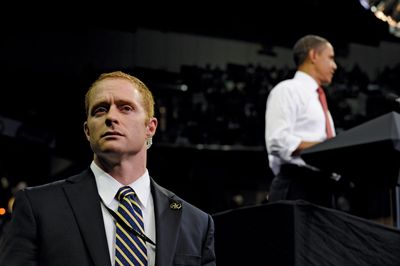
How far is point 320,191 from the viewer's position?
2637 millimetres

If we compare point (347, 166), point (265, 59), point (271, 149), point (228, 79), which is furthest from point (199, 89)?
point (347, 166)

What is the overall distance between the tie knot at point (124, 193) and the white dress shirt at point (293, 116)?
134 cm

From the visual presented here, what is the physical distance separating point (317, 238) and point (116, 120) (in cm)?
79

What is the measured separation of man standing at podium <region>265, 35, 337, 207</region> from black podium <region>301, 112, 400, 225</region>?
1.45 feet

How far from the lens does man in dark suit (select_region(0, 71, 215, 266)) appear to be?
1.33 meters

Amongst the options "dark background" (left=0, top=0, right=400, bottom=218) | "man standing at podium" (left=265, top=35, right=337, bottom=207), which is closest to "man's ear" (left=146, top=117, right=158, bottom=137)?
"man standing at podium" (left=265, top=35, right=337, bottom=207)

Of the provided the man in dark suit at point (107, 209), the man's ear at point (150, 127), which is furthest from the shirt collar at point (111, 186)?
the man's ear at point (150, 127)

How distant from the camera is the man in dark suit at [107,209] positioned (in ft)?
4.36

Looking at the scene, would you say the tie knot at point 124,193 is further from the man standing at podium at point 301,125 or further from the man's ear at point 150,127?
the man standing at podium at point 301,125

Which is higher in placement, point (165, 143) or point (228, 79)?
point (228, 79)

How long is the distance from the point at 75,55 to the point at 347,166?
4.54 metres

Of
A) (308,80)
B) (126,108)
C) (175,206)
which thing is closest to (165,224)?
(175,206)

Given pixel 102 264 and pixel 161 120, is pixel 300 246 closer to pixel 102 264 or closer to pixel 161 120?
pixel 102 264

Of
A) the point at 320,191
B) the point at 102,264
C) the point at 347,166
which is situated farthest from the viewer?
the point at 320,191
